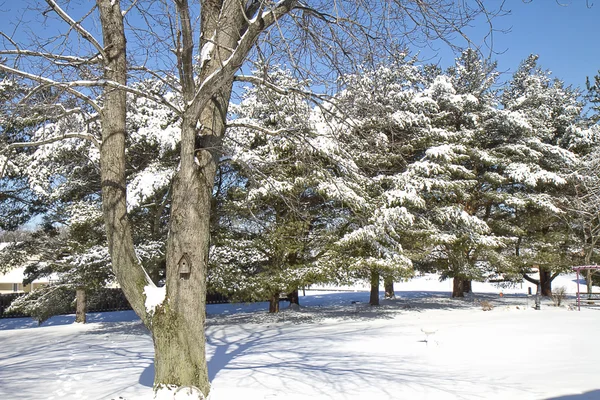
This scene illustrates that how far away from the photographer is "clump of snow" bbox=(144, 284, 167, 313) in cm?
Answer: 515

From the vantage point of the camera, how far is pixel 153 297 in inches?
205

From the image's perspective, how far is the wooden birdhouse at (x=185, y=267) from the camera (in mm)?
5102

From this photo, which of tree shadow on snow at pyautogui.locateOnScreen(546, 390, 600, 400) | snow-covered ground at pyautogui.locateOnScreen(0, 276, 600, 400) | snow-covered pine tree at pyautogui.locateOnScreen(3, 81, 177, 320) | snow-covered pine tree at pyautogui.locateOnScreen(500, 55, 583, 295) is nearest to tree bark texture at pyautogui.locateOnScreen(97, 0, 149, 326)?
snow-covered ground at pyautogui.locateOnScreen(0, 276, 600, 400)

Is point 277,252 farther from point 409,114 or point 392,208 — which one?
point 409,114

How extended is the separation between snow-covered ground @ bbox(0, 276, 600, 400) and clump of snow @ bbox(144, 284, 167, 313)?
1.48 meters

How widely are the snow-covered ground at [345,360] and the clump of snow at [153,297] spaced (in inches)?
58.2

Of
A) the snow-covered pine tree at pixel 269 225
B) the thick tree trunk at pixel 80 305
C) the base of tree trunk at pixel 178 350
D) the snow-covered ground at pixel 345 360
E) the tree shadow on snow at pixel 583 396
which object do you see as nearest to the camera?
the base of tree trunk at pixel 178 350

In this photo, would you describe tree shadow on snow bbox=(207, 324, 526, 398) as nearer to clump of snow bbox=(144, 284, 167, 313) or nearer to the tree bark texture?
clump of snow bbox=(144, 284, 167, 313)

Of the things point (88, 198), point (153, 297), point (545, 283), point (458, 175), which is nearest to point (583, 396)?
point (153, 297)

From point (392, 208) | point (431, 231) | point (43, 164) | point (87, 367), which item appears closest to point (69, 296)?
point (43, 164)

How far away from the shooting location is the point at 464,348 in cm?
933

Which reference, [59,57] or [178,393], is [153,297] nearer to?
[178,393]

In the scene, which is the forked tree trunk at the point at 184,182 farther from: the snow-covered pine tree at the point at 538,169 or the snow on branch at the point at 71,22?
the snow-covered pine tree at the point at 538,169

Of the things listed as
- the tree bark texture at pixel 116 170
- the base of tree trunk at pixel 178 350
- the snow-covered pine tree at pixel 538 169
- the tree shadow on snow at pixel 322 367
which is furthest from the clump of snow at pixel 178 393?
the snow-covered pine tree at pixel 538 169
